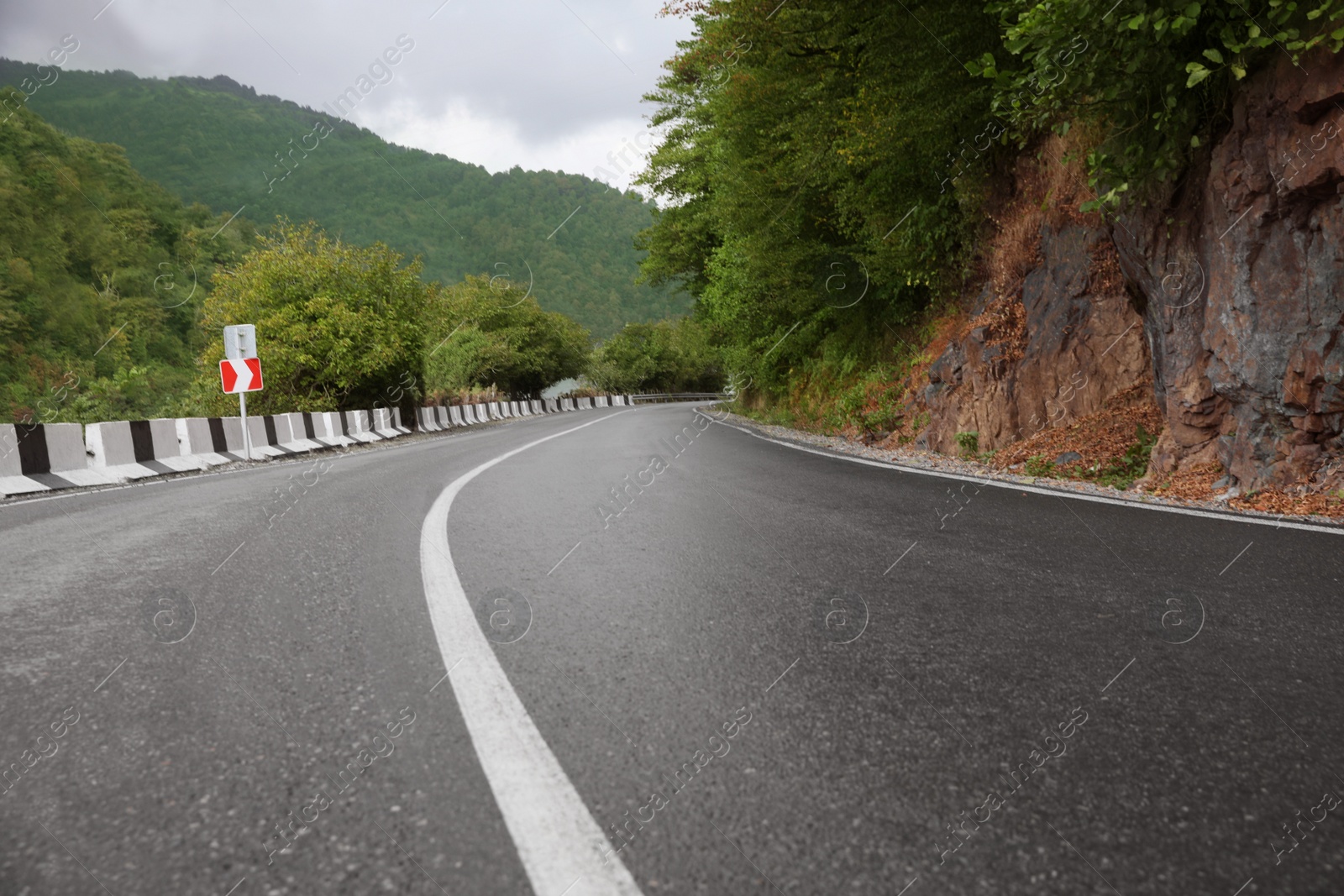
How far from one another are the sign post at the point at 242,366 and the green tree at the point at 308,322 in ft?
24.1

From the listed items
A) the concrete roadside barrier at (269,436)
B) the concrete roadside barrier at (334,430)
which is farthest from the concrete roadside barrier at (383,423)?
the concrete roadside barrier at (269,436)

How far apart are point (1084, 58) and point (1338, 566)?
16.0 ft

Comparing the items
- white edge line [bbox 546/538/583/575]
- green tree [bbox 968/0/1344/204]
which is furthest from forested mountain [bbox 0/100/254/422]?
green tree [bbox 968/0/1344/204]

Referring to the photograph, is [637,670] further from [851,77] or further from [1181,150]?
[851,77]

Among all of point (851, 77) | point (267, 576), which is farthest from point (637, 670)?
point (851, 77)

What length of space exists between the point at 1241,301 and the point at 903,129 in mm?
6022

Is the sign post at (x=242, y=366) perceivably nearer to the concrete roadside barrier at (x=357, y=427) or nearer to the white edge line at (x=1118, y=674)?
the concrete roadside barrier at (x=357, y=427)

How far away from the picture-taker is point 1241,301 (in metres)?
7.46

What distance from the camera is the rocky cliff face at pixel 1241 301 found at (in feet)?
22.0

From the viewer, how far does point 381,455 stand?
47.8 feet

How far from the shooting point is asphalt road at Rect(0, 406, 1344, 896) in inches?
62.9

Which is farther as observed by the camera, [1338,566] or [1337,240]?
[1337,240]

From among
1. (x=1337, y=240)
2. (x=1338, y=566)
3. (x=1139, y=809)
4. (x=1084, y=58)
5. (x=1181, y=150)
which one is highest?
(x=1084, y=58)

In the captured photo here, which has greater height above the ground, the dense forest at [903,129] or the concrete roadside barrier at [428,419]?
the dense forest at [903,129]
